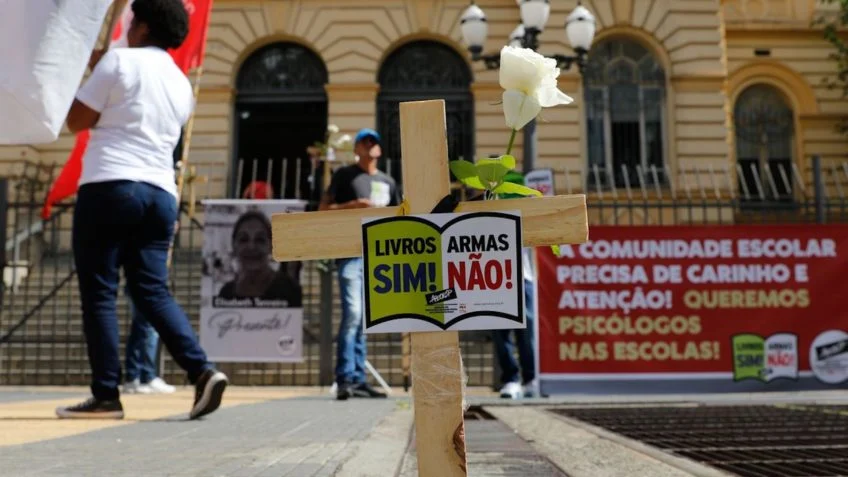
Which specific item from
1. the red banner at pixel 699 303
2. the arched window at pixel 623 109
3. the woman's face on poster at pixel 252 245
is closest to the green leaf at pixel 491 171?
the red banner at pixel 699 303

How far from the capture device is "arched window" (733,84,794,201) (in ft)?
81.7

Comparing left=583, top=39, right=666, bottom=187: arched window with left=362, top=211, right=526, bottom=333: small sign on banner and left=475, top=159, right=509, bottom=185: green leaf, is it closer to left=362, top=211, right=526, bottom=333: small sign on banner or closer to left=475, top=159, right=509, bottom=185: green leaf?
left=475, top=159, right=509, bottom=185: green leaf

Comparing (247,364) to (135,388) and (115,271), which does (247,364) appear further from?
(115,271)

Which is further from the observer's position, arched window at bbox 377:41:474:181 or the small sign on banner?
arched window at bbox 377:41:474:181

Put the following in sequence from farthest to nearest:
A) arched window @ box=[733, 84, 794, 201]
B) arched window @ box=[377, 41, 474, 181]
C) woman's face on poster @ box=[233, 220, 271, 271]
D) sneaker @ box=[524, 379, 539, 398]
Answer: arched window @ box=[733, 84, 794, 201]
arched window @ box=[377, 41, 474, 181]
woman's face on poster @ box=[233, 220, 271, 271]
sneaker @ box=[524, 379, 539, 398]

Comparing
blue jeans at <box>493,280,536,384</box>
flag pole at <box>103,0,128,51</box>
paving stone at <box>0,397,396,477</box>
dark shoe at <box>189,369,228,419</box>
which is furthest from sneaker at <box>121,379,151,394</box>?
flag pole at <box>103,0,128,51</box>

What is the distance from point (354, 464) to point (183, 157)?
5.86 m

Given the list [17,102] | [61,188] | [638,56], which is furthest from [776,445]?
[638,56]

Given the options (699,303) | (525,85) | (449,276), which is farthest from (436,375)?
(699,303)

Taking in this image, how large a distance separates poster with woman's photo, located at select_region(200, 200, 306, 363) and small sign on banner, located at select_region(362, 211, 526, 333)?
293 inches

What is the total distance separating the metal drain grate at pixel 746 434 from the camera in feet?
9.83

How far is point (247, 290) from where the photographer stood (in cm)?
938

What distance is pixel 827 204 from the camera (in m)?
9.31

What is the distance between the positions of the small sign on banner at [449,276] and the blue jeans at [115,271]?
2689 millimetres
